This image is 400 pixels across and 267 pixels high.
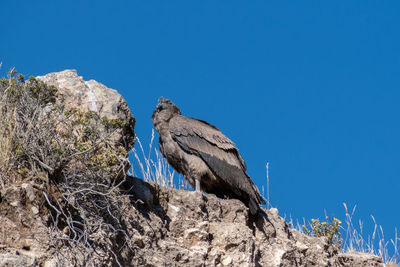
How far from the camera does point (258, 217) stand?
9477 mm

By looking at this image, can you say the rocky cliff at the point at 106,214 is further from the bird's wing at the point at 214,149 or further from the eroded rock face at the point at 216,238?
the bird's wing at the point at 214,149

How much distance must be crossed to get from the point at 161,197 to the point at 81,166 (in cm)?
149

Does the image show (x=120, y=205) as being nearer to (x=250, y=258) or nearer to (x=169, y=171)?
(x=250, y=258)

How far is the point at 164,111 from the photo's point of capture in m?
11.1

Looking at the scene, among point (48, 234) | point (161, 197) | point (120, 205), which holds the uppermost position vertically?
point (161, 197)

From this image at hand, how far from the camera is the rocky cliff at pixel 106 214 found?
6250 mm

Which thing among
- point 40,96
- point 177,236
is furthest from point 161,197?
point 40,96

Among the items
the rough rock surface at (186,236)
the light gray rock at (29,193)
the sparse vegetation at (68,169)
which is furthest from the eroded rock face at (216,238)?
the light gray rock at (29,193)

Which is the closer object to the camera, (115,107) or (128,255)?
(128,255)

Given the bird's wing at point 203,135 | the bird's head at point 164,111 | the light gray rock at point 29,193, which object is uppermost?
the bird's head at point 164,111

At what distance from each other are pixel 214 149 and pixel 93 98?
7.94 feet

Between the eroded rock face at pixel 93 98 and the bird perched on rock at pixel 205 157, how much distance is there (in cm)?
140

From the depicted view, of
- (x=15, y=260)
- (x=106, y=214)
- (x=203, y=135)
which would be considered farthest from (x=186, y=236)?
(x=15, y=260)

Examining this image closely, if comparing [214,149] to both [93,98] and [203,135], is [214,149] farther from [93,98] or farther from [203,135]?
[93,98]
